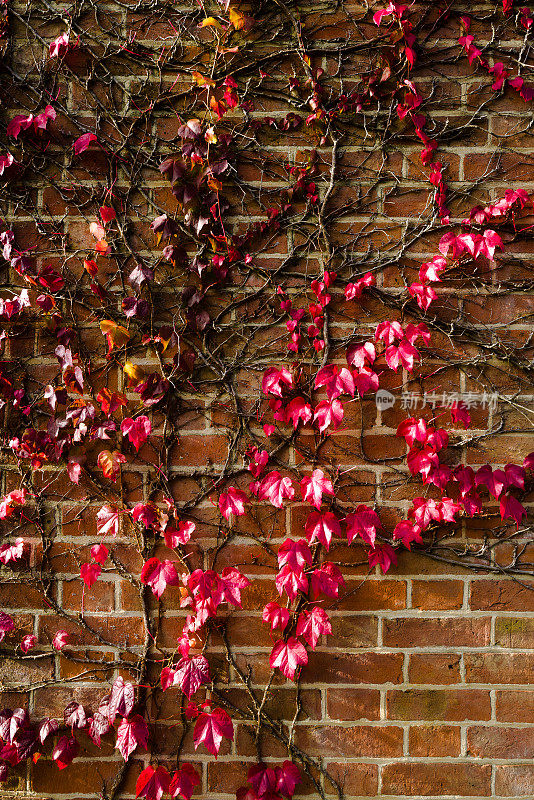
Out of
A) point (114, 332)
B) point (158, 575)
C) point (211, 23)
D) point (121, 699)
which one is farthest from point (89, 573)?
point (211, 23)

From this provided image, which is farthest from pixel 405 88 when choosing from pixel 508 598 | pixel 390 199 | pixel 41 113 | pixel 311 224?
pixel 508 598

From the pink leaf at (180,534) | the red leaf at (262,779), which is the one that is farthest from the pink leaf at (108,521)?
the red leaf at (262,779)

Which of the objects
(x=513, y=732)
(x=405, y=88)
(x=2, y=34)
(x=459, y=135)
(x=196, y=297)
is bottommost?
(x=513, y=732)

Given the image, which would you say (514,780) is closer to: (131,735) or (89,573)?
(131,735)

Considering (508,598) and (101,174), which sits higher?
(101,174)

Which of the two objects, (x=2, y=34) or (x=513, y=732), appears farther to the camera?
(x=2, y=34)

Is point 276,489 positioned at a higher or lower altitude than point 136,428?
lower

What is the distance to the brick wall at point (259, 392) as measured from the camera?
1435mm

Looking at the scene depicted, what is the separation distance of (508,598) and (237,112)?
158 cm

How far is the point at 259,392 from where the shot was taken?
1.50 m

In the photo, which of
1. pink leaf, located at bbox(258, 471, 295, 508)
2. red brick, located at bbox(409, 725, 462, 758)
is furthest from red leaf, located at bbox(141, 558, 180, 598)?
red brick, located at bbox(409, 725, 462, 758)

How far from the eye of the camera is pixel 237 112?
1.52 metres

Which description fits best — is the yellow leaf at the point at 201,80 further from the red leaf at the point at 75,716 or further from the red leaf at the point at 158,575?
the red leaf at the point at 75,716

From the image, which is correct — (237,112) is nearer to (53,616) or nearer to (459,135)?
(459,135)
